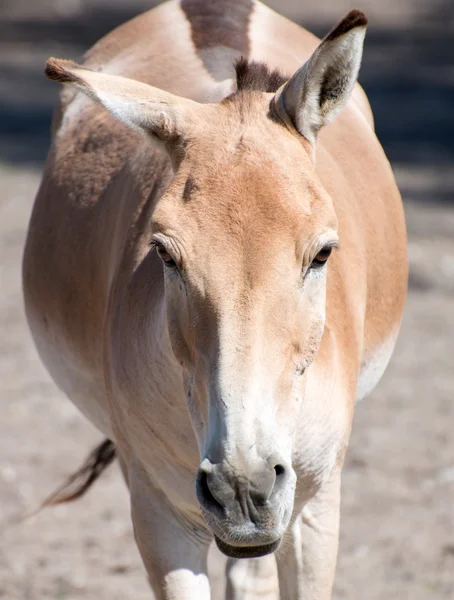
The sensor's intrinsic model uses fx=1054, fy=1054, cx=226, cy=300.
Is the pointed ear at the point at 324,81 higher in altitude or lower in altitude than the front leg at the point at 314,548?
higher

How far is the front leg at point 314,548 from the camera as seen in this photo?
3111 mm

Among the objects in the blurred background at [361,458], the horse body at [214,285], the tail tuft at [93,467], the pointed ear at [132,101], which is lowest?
the blurred background at [361,458]

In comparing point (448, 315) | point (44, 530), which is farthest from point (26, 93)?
point (44, 530)

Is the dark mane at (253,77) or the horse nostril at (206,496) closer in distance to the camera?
the horse nostril at (206,496)

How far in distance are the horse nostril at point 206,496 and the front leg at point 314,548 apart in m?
0.92

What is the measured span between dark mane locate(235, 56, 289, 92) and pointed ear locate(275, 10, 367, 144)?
9cm

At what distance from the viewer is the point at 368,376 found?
3760 millimetres

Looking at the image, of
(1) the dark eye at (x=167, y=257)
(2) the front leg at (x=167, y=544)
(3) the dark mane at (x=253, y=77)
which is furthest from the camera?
(2) the front leg at (x=167, y=544)

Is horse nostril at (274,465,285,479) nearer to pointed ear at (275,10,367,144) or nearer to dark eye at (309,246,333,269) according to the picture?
dark eye at (309,246,333,269)

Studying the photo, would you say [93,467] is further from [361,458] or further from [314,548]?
[361,458]

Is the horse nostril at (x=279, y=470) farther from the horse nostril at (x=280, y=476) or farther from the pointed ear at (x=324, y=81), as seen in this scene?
the pointed ear at (x=324, y=81)

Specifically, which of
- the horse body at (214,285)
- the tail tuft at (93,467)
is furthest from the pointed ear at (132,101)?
the tail tuft at (93,467)

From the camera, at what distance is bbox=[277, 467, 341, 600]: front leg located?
3.11 m

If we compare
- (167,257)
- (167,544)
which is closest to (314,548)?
(167,544)
